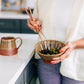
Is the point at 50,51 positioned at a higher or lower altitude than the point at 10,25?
higher

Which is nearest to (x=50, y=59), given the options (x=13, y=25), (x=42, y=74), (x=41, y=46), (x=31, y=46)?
(x=41, y=46)

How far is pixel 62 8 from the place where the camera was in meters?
1.16

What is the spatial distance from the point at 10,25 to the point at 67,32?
2028 mm

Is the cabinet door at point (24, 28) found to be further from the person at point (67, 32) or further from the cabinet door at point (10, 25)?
the person at point (67, 32)

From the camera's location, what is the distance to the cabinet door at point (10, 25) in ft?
9.82

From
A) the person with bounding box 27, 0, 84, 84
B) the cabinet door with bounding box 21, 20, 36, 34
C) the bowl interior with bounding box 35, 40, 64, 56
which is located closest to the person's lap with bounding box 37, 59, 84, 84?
the person with bounding box 27, 0, 84, 84

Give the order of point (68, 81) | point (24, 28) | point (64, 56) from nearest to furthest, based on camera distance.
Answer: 1. point (64, 56)
2. point (68, 81)
3. point (24, 28)

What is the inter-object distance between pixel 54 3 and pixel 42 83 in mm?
574

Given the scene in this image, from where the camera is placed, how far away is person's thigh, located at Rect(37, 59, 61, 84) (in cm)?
121

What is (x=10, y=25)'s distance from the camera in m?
3.02

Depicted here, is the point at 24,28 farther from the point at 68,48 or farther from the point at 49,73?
the point at 68,48

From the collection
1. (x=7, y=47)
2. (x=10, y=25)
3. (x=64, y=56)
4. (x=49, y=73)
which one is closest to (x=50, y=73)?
(x=49, y=73)

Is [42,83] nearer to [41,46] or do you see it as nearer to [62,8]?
[41,46]

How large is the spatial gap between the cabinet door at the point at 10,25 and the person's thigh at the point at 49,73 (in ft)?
6.00
